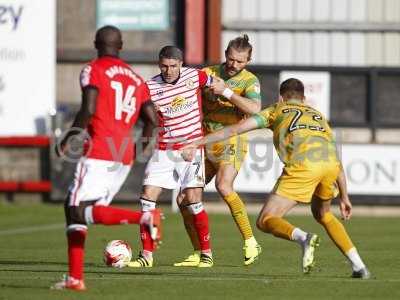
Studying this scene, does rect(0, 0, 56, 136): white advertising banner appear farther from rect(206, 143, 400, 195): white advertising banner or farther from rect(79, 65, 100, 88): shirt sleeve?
rect(79, 65, 100, 88): shirt sleeve

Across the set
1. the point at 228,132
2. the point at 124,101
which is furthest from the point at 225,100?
the point at 124,101

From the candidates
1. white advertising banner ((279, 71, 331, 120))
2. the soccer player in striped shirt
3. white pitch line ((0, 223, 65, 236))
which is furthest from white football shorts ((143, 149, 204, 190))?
white advertising banner ((279, 71, 331, 120))

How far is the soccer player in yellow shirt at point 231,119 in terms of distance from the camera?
13.0 metres

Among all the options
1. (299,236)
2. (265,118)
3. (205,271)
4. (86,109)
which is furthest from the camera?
(205,271)

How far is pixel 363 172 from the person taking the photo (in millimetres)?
23000

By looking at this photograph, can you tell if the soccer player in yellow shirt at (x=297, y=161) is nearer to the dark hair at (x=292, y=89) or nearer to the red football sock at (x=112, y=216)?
the dark hair at (x=292, y=89)

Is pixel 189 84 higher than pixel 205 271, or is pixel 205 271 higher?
pixel 189 84

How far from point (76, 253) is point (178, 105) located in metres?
3.08

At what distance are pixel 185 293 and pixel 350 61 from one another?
16.4m

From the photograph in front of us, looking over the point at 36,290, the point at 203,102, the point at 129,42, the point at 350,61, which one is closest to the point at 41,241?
the point at 203,102

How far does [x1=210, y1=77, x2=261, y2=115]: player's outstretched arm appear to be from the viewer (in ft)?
41.7

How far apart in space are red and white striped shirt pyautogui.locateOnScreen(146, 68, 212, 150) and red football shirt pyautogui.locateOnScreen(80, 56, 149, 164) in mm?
2474

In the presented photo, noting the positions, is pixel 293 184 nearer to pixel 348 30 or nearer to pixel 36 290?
pixel 36 290

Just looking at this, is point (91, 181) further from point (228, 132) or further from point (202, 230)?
point (202, 230)
